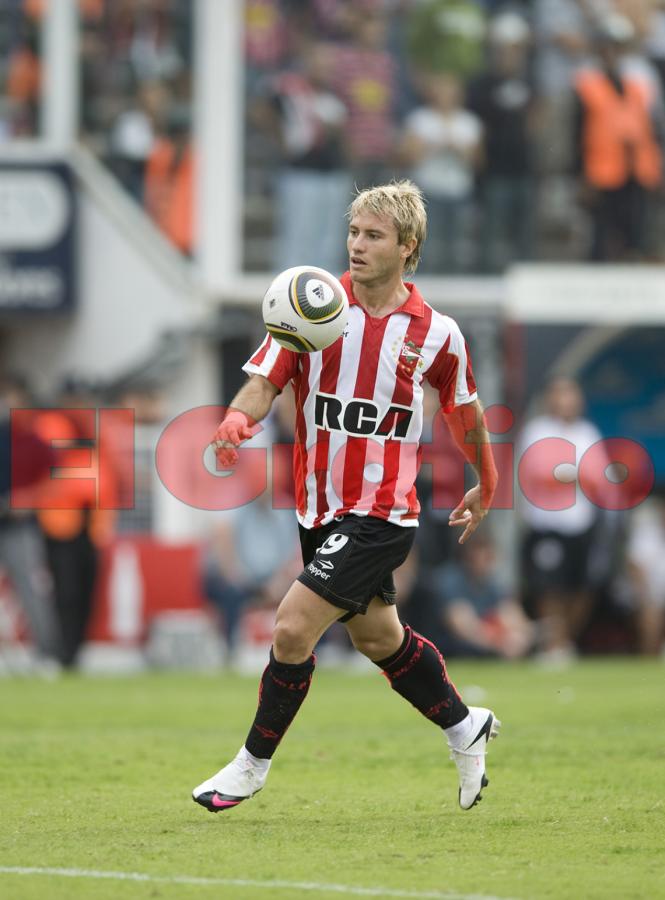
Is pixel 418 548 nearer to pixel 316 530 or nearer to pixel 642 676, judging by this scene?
pixel 642 676

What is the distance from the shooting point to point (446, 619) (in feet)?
50.6

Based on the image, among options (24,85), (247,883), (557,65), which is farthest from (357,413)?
(24,85)

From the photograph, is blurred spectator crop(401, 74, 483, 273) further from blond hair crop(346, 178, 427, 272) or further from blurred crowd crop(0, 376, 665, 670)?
blond hair crop(346, 178, 427, 272)

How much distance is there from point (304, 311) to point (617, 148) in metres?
12.5

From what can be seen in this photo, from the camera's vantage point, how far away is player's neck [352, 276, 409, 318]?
20.7 feet

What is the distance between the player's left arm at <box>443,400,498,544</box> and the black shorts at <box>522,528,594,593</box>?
929 cm

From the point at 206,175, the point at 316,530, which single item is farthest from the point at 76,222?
the point at 316,530

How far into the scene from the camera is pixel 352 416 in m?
6.26


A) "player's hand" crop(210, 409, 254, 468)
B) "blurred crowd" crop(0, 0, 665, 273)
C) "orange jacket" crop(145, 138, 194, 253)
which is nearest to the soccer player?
"player's hand" crop(210, 409, 254, 468)

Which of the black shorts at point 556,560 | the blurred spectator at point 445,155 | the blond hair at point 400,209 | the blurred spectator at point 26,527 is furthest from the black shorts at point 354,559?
the blurred spectator at point 445,155

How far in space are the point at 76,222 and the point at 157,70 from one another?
1.92 metres

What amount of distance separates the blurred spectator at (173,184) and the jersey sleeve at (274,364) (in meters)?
12.6

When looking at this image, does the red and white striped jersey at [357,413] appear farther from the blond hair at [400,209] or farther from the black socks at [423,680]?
the black socks at [423,680]

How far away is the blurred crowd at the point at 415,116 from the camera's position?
58.6 ft
